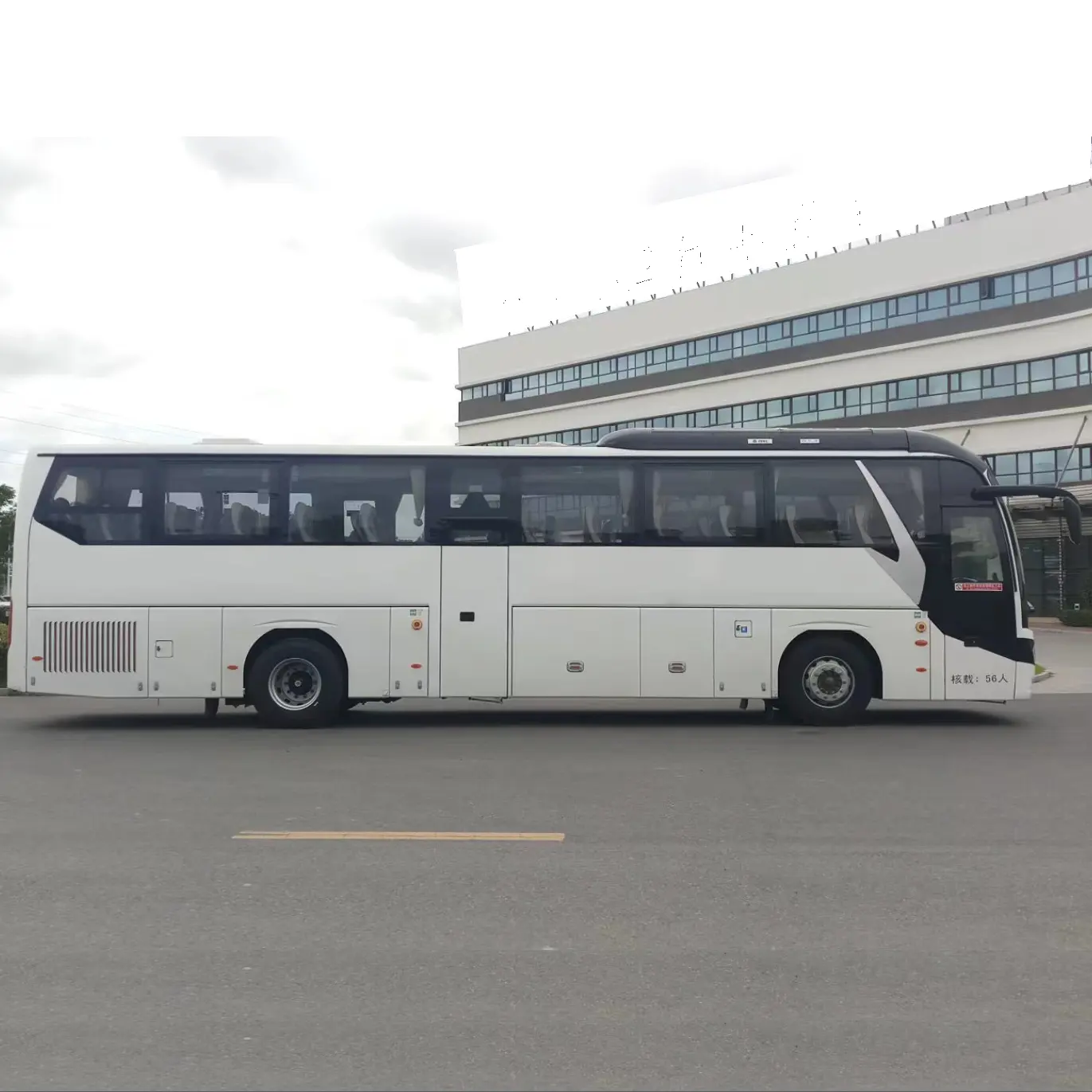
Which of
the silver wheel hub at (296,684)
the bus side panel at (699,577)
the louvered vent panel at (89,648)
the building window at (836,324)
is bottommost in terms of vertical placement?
the silver wheel hub at (296,684)

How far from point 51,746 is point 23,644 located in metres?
1.77

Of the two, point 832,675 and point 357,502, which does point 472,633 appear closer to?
point 357,502

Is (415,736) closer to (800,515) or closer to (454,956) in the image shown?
(800,515)

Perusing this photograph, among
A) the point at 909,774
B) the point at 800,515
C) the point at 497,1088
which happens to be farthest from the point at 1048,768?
the point at 497,1088

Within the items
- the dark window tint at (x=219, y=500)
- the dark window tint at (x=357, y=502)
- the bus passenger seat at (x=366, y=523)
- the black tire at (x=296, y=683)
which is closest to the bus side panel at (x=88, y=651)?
the dark window tint at (x=219, y=500)

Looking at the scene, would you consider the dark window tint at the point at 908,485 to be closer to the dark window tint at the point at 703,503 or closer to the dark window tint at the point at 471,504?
the dark window tint at the point at 703,503

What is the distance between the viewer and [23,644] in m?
13.5

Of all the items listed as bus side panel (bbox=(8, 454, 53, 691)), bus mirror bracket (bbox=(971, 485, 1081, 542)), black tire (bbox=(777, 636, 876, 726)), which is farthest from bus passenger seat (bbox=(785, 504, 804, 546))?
bus side panel (bbox=(8, 454, 53, 691))

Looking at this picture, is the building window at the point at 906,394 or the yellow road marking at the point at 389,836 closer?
the yellow road marking at the point at 389,836

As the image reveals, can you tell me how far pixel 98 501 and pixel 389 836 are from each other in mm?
7697

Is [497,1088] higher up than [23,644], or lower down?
lower down

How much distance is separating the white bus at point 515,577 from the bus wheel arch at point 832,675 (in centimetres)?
3

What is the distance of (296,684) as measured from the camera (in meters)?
13.8

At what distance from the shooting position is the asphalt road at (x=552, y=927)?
Result: 13.5 ft
